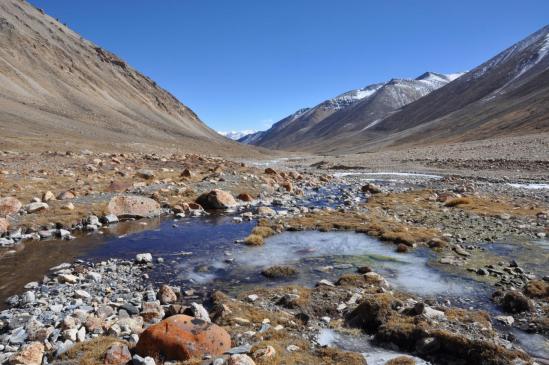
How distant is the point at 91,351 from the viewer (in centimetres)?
843

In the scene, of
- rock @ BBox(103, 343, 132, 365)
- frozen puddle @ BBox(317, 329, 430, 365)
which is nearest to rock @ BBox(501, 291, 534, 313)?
frozen puddle @ BBox(317, 329, 430, 365)

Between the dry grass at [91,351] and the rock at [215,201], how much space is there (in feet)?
61.7

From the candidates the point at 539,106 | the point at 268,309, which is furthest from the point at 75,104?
the point at 539,106

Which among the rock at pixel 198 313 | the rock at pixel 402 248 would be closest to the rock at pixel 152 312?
the rock at pixel 198 313

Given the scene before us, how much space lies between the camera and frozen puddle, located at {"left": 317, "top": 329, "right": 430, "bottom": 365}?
8.79 m

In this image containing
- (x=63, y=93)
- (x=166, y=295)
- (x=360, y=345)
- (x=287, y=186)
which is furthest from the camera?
(x=63, y=93)

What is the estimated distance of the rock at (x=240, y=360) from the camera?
747 cm

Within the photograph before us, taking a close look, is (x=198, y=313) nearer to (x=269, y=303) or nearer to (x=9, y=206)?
(x=269, y=303)

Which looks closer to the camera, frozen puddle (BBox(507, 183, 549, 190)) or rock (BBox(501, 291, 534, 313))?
rock (BBox(501, 291, 534, 313))

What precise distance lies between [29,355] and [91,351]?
1185 millimetres

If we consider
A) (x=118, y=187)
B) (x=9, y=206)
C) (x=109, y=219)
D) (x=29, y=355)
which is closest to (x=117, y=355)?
(x=29, y=355)

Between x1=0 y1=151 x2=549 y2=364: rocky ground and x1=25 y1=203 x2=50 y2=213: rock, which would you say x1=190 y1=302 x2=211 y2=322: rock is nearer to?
x1=0 y1=151 x2=549 y2=364: rocky ground

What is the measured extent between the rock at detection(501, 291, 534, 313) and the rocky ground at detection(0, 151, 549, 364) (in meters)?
0.03

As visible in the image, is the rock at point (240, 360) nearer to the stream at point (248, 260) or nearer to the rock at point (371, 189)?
the stream at point (248, 260)
